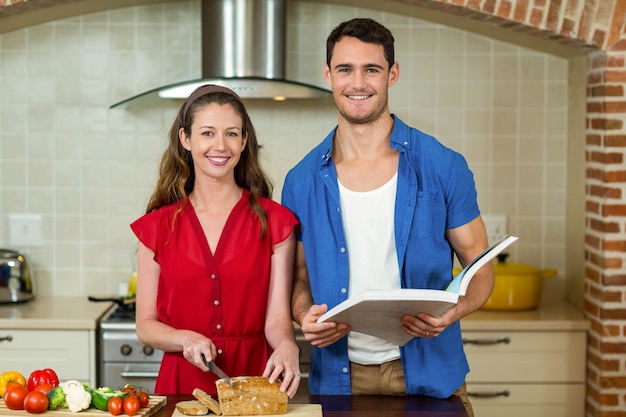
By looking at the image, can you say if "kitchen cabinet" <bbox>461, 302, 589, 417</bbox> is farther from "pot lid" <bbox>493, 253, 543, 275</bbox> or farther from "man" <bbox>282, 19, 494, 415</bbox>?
"man" <bbox>282, 19, 494, 415</bbox>

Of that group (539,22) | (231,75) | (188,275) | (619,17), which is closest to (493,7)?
(539,22)

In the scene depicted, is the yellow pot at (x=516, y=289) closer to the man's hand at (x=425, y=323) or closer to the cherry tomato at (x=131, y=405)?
the man's hand at (x=425, y=323)

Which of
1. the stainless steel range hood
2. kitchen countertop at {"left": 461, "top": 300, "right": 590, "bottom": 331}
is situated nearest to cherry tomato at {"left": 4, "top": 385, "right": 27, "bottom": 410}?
the stainless steel range hood

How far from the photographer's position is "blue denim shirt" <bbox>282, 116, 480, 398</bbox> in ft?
7.79

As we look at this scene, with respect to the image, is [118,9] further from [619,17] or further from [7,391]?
[7,391]

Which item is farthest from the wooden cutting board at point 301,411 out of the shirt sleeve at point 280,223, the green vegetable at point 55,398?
the shirt sleeve at point 280,223

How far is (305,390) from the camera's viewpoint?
3.77 meters

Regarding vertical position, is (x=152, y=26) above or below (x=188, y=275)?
above

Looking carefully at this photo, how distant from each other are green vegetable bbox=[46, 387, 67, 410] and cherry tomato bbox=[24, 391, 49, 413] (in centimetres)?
2

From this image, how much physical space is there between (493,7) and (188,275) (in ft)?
5.87

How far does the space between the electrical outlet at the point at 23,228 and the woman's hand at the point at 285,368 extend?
223cm

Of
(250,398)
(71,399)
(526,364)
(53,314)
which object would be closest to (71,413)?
(71,399)

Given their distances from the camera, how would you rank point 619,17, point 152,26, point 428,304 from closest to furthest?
point 428,304, point 619,17, point 152,26

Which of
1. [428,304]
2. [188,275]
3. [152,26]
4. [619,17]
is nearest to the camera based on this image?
[428,304]
